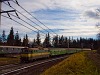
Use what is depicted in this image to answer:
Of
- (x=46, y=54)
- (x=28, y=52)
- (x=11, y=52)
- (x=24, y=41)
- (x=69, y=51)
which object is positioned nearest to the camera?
(x=28, y=52)

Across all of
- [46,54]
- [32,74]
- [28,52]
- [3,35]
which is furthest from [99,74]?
[3,35]

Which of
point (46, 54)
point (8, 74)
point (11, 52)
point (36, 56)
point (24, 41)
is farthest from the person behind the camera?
point (24, 41)

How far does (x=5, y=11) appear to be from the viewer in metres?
22.8

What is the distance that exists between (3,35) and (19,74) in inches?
6014

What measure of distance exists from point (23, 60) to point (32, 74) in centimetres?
2168

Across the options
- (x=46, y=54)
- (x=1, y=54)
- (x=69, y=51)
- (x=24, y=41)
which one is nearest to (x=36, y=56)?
(x=46, y=54)

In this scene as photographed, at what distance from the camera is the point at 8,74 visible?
27219 mm

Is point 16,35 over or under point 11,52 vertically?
over

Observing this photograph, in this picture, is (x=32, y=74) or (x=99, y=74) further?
(x=32, y=74)

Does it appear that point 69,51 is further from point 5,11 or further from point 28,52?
point 5,11

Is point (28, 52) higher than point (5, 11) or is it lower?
lower

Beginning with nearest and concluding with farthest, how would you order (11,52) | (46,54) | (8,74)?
(8,74) → (46,54) → (11,52)

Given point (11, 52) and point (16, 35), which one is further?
point (16, 35)

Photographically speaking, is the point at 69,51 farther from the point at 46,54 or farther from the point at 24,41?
the point at 24,41
